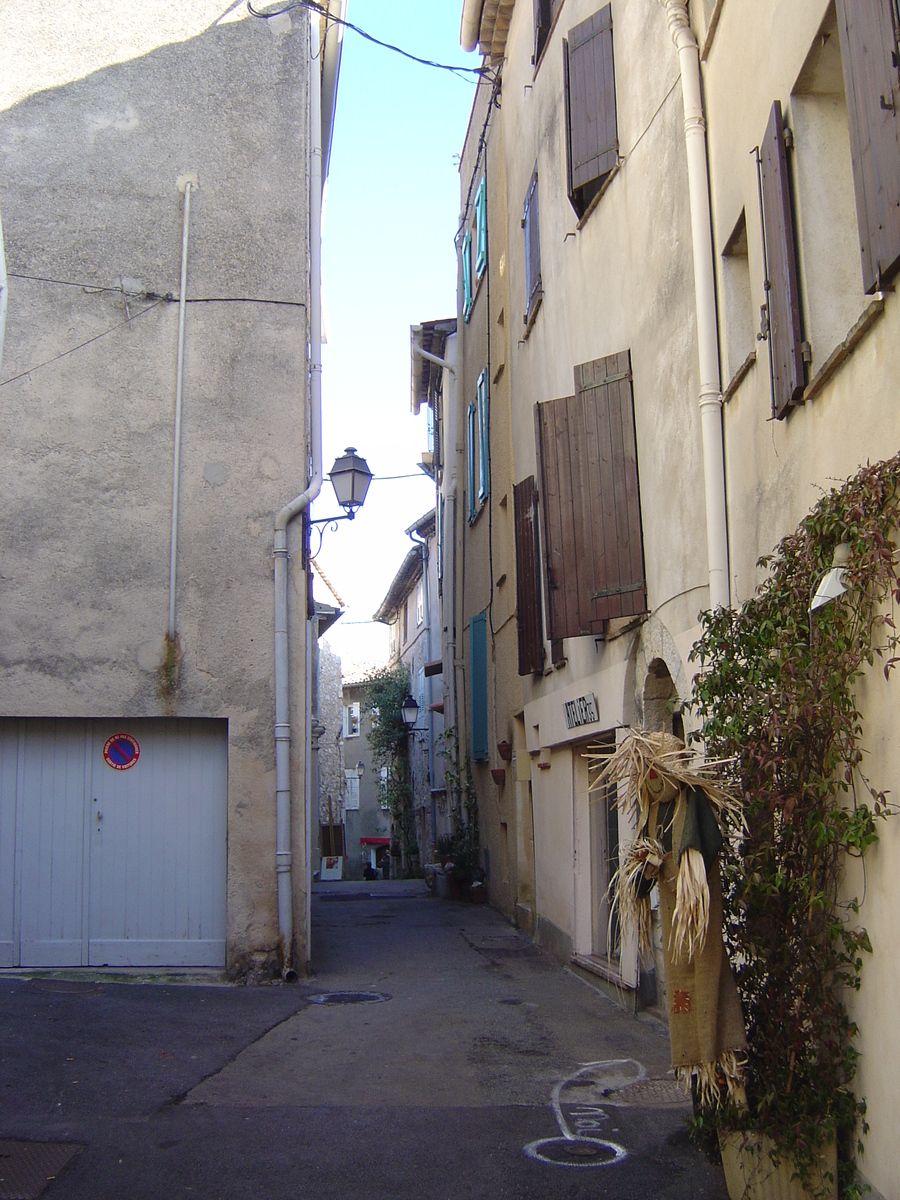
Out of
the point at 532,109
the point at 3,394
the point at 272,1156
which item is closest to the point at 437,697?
the point at 532,109

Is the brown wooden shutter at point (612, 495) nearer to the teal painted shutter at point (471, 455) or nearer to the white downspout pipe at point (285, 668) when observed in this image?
the white downspout pipe at point (285, 668)

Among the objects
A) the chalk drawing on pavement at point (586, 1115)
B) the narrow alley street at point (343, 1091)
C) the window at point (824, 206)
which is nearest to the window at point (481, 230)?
the narrow alley street at point (343, 1091)

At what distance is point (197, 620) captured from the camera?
29.9 ft

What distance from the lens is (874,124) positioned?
12.2ft

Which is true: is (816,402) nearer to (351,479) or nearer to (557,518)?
(557,518)

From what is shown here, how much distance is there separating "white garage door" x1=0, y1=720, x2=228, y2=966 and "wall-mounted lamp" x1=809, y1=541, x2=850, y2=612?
637 centimetres

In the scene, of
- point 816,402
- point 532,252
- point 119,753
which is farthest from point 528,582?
point 816,402

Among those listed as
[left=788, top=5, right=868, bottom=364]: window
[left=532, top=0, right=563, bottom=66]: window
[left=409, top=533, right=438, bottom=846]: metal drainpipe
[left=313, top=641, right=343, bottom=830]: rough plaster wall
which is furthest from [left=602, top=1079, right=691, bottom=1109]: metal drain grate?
[left=313, top=641, right=343, bottom=830]: rough plaster wall

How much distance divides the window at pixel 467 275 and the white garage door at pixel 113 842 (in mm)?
10323

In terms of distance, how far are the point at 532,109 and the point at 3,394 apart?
6472 millimetres

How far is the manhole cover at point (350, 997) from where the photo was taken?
822 centimetres

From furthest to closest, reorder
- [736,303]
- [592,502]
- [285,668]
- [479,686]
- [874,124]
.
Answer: [479,686] → [285,668] → [592,502] → [736,303] → [874,124]

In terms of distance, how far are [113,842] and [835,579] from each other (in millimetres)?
6955

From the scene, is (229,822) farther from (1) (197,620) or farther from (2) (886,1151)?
(2) (886,1151)
